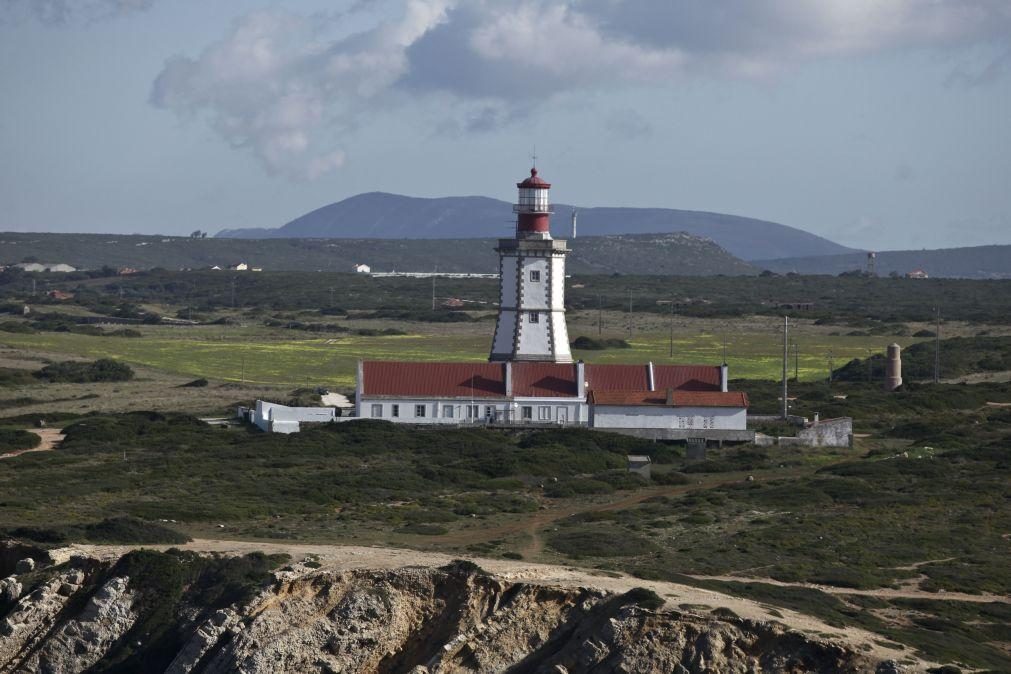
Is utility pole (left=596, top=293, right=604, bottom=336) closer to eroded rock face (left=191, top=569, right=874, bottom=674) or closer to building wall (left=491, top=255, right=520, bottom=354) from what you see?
building wall (left=491, top=255, right=520, bottom=354)

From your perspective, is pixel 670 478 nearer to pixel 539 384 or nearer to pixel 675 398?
pixel 675 398

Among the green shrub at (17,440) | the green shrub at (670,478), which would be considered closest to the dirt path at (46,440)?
the green shrub at (17,440)

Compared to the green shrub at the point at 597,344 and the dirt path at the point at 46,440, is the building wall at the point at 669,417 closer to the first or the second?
the dirt path at the point at 46,440

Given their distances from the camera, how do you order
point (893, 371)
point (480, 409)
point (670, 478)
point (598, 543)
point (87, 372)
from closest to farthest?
1. point (598, 543)
2. point (670, 478)
3. point (480, 409)
4. point (893, 371)
5. point (87, 372)

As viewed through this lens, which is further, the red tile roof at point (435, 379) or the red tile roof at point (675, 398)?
the red tile roof at point (435, 379)

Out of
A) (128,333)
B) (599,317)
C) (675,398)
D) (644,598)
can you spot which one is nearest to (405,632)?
(644,598)

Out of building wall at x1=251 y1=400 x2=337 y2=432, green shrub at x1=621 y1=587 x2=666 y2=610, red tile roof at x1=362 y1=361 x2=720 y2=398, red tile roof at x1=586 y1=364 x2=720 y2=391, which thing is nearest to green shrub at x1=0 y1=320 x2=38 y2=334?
building wall at x1=251 y1=400 x2=337 y2=432
